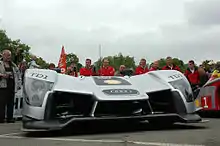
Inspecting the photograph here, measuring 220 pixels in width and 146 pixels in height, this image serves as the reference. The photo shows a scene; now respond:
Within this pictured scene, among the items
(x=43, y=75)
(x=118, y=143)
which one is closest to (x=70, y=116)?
(x=43, y=75)

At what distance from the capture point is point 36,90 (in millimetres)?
6730

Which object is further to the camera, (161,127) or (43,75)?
(161,127)

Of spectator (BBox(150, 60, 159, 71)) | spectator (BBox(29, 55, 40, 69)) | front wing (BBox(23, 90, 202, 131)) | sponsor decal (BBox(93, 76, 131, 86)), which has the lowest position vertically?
front wing (BBox(23, 90, 202, 131))

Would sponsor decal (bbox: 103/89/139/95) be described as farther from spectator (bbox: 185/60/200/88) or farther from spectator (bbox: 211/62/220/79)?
spectator (bbox: 185/60/200/88)

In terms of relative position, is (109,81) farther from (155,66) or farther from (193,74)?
(193,74)

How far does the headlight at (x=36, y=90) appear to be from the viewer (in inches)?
262

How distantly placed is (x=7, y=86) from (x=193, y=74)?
16.9 feet

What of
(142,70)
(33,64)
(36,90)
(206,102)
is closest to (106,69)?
(142,70)

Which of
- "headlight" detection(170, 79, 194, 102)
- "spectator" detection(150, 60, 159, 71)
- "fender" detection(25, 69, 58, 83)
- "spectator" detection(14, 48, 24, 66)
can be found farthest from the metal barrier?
"headlight" detection(170, 79, 194, 102)

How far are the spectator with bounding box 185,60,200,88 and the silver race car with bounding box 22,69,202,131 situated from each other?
400 centimetres

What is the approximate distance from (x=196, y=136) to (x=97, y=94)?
5.65 feet

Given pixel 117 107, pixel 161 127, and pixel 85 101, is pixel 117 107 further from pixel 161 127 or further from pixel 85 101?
pixel 161 127

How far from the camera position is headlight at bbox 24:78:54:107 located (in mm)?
6645

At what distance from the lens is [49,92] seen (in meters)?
6.61
